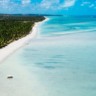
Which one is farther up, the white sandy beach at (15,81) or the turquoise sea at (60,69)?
the turquoise sea at (60,69)

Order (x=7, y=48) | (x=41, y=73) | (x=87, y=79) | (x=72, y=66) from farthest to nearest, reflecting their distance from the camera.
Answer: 1. (x=7, y=48)
2. (x=72, y=66)
3. (x=41, y=73)
4. (x=87, y=79)

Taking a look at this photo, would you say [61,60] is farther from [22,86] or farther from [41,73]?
[22,86]

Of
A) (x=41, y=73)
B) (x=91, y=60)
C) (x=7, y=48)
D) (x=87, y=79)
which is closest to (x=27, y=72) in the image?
(x=41, y=73)

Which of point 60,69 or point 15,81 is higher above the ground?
point 60,69

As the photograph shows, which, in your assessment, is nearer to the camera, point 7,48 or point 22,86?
point 22,86

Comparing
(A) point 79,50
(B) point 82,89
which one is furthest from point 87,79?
(A) point 79,50

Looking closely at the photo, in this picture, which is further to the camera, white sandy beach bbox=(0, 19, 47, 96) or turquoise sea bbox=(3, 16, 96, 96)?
turquoise sea bbox=(3, 16, 96, 96)

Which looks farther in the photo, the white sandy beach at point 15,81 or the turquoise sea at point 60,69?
the turquoise sea at point 60,69

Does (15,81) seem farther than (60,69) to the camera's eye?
No

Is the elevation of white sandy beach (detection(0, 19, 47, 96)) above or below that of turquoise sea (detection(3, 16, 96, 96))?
below

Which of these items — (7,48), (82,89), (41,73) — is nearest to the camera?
(82,89)
